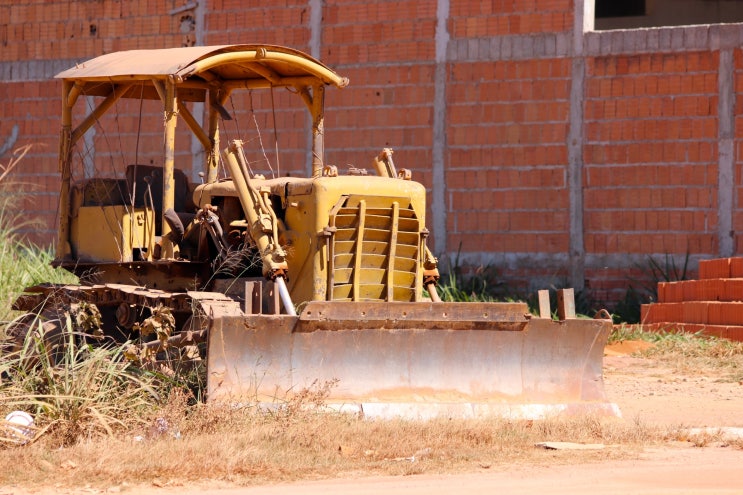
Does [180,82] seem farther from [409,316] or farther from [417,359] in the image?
[417,359]

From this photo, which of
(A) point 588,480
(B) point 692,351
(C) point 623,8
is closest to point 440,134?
(B) point 692,351

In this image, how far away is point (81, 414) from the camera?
26.3 feet

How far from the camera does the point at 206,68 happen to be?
9711mm

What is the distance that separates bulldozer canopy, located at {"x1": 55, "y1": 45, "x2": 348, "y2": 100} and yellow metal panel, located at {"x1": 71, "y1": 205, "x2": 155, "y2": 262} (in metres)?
1.03

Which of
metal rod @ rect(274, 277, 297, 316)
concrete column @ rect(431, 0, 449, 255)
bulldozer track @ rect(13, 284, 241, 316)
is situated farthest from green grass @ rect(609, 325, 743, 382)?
bulldozer track @ rect(13, 284, 241, 316)

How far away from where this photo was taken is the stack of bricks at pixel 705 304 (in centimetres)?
1347

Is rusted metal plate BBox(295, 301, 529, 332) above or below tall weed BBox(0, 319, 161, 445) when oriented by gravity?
above

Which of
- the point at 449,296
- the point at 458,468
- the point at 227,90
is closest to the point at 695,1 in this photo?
the point at 449,296

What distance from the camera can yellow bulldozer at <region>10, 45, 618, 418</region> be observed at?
28.5 feet

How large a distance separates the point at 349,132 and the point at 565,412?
786 centimetres

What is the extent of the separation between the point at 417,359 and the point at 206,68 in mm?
2738

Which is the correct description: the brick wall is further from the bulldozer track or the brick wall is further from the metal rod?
the metal rod

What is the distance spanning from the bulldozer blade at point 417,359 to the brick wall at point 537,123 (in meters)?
6.10

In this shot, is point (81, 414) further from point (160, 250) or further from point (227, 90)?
point (227, 90)
